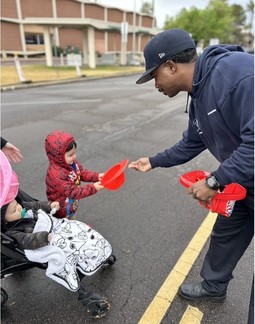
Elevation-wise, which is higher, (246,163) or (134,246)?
(246,163)

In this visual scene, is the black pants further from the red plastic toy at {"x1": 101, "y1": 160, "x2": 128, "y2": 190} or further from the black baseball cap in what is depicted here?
the black baseball cap

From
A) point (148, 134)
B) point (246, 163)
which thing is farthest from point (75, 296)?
point (148, 134)

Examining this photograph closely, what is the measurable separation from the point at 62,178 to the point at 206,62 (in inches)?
55.4

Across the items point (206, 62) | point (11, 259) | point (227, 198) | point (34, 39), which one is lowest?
point (11, 259)

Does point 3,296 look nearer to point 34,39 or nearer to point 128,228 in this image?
point 128,228

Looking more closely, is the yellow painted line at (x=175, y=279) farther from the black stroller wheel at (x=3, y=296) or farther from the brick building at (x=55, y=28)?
the brick building at (x=55, y=28)

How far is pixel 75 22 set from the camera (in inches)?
980

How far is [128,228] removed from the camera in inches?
124

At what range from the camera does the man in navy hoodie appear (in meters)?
1.54

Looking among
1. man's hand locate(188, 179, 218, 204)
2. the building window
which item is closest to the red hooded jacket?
man's hand locate(188, 179, 218, 204)

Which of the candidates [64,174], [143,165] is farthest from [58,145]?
[143,165]

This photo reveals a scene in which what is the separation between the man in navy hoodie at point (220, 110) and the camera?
1.54 m

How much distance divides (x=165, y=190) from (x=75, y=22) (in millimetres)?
24661

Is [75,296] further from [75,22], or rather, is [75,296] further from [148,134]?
[75,22]
